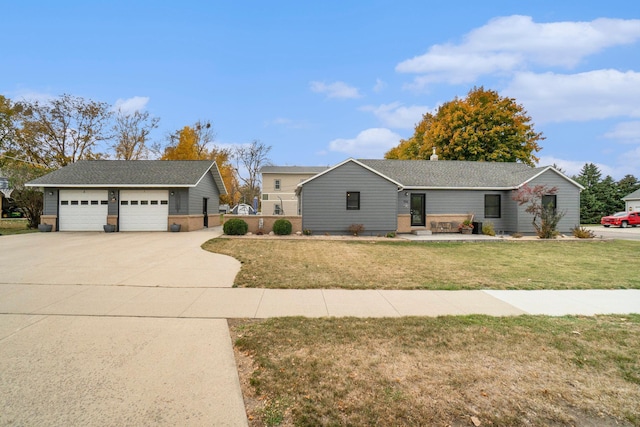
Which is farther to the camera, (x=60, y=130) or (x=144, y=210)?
(x=60, y=130)

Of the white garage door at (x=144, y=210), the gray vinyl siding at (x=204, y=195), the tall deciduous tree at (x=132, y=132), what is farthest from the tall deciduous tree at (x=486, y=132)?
the tall deciduous tree at (x=132, y=132)

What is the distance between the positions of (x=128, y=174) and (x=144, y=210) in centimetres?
282

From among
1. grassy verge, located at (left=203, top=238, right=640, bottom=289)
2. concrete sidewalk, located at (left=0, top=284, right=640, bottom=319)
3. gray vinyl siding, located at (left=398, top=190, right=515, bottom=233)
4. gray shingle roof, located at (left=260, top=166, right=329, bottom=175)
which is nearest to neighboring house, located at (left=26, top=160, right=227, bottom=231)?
grassy verge, located at (left=203, top=238, right=640, bottom=289)

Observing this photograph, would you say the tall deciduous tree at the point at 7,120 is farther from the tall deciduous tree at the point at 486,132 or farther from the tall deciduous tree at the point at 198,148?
the tall deciduous tree at the point at 486,132

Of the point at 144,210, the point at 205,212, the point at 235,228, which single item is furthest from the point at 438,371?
the point at 205,212

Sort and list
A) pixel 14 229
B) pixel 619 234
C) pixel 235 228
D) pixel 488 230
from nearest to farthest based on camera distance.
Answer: pixel 235 228 < pixel 488 230 < pixel 14 229 < pixel 619 234

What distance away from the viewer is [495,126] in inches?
1240

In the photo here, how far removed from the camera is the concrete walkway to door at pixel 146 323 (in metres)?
2.47

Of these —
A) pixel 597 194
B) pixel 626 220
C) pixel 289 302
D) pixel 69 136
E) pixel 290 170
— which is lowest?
pixel 289 302

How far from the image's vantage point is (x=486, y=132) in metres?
31.1

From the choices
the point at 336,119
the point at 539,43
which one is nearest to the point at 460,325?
the point at 539,43

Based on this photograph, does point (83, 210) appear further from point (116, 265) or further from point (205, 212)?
point (116, 265)

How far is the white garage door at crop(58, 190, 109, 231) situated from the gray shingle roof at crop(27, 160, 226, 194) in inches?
29.8

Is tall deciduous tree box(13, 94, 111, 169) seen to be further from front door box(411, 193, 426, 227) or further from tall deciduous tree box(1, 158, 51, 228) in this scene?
front door box(411, 193, 426, 227)
